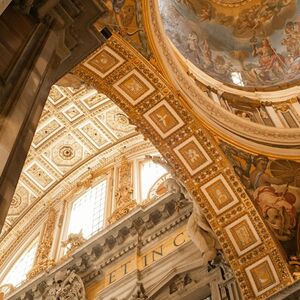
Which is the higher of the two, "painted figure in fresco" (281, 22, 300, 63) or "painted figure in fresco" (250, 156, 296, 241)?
"painted figure in fresco" (281, 22, 300, 63)

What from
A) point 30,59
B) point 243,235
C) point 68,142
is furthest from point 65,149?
point 30,59

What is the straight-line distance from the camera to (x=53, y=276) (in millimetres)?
12508

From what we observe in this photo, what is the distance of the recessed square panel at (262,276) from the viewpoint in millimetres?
8961

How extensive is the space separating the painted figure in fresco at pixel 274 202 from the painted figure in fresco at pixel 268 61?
13.3ft

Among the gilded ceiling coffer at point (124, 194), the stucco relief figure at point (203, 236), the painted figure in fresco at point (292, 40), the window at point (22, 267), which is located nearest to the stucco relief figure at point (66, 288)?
the gilded ceiling coffer at point (124, 194)

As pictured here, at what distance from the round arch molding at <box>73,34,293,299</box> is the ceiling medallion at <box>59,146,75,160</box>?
7380mm

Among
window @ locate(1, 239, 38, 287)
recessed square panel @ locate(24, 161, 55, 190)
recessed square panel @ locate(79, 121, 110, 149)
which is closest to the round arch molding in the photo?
recessed square panel @ locate(79, 121, 110, 149)

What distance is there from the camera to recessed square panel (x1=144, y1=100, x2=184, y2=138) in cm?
990

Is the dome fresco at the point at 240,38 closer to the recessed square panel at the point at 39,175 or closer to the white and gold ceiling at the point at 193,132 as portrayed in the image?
the white and gold ceiling at the point at 193,132

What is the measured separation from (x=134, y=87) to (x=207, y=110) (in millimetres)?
1653

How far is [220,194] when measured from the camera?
9.89m

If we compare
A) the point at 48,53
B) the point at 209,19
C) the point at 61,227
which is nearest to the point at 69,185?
the point at 61,227

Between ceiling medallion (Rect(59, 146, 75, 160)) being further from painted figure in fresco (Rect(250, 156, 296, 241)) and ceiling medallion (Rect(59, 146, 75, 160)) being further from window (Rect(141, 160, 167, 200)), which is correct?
painted figure in fresco (Rect(250, 156, 296, 241))

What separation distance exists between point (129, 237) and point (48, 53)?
7.44 metres
